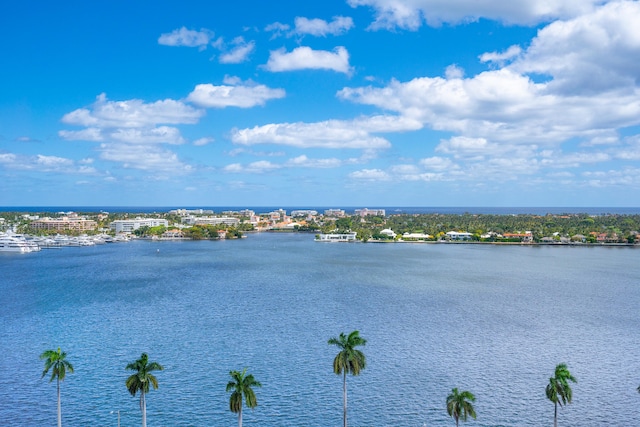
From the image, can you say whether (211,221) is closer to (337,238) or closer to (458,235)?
Answer: (337,238)

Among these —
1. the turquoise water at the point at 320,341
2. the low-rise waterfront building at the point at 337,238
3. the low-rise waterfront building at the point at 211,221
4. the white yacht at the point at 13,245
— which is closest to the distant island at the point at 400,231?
the low-rise waterfront building at the point at 337,238

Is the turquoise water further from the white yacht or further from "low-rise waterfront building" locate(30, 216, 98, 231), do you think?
"low-rise waterfront building" locate(30, 216, 98, 231)

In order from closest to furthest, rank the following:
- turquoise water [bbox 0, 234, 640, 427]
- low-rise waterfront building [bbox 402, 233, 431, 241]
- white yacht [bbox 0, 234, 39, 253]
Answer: turquoise water [bbox 0, 234, 640, 427] < white yacht [bbox 0, 234, 39, 253] < low-rise waterfront building [bbox 402, 233, 431, 241]

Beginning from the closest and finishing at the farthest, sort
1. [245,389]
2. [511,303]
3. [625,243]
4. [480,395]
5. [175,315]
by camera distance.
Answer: [245,389] → [480,395] → [175,315] → [511,303] → [625,243]

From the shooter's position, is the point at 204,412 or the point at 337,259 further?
the point at 337,259

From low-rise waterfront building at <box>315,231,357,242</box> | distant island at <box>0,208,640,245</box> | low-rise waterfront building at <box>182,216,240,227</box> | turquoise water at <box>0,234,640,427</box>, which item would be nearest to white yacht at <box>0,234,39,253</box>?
distant island at <box>0,208,640,245</box>

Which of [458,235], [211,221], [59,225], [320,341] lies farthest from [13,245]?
[458,235]

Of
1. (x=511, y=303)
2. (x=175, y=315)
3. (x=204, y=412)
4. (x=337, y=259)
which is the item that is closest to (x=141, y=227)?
(x=337, y=259)

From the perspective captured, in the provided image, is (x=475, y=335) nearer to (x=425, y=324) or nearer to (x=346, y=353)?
(x=425, y=324)
